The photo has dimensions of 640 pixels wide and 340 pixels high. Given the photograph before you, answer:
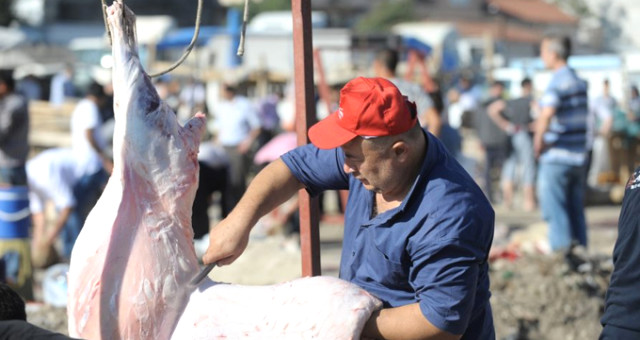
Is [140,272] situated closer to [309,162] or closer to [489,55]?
[309,162]

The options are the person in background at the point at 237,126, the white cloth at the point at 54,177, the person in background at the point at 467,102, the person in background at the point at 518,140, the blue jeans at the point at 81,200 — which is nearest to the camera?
the white cloth at the point at 54,177

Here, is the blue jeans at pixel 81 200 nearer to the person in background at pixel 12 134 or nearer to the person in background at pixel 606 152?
the person in background at pixel 12 134

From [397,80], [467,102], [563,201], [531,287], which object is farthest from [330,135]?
[467,102]

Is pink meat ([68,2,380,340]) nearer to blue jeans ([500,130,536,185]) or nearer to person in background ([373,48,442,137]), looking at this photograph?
person in background ([373,48,442,137])

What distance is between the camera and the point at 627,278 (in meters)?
3.09

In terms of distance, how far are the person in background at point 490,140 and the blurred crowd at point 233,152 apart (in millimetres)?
17

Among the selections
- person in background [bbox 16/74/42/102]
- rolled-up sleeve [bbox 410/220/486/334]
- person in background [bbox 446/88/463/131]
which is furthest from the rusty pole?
person in background [bbox 16/74/42/102]

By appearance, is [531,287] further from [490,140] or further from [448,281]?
[490,140]

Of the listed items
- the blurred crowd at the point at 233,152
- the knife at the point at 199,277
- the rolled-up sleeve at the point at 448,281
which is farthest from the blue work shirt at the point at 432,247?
the blurred crowd at the point at 233,152

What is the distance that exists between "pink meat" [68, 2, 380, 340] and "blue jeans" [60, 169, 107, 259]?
246 inches

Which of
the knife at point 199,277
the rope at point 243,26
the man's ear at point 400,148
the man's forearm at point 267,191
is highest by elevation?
the rope at point 243,26

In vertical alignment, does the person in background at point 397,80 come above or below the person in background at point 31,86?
above

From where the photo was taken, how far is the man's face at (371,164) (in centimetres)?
293

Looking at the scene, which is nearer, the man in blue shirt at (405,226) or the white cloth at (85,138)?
the man in blue shirt at (405,226)
